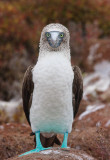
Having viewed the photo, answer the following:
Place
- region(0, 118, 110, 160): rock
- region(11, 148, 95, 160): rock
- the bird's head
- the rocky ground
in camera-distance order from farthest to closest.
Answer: region(0, 118, 110, 160): rock
the rocky ground
the bird's head
region(11, 148, 95, 160): rock

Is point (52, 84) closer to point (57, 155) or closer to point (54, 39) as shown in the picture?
point (54, 39)

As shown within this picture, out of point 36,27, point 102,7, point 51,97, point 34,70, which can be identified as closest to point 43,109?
point 51,97

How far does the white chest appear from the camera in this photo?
397 centimetres

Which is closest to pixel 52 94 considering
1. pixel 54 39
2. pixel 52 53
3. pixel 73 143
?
pixel 52 53

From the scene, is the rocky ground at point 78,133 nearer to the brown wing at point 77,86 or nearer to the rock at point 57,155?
the rock at point 57,155

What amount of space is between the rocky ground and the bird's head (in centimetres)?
113

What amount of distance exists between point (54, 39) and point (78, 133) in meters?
2.81

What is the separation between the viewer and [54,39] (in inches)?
158

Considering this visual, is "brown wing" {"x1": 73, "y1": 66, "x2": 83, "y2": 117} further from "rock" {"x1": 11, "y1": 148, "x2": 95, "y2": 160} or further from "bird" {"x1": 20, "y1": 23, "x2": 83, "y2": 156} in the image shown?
"rock" {"x1": 11, "y1": 148, "x2": 95, "y2": 160}

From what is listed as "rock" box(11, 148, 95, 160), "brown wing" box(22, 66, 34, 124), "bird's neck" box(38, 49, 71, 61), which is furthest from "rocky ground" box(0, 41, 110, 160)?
"bird's neck" box(38, 49, 71, 61)

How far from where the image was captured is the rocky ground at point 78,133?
4230 millimetres

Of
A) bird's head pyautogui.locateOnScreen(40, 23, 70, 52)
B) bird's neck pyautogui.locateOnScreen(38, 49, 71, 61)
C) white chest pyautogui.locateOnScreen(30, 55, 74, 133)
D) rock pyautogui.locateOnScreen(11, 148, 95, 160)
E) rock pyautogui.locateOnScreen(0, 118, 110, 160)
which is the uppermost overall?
bird's head pyautogui.locateOnScreen(40, 23, 70, 52)

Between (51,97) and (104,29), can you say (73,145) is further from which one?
(104,29)

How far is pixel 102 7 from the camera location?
17672mm
